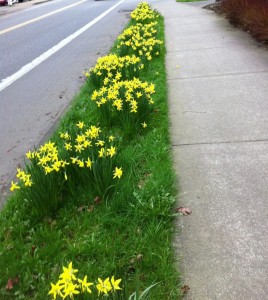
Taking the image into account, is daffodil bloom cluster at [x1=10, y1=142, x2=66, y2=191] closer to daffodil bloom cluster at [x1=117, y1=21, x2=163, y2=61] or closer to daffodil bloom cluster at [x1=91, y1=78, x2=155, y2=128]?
daffodil bloom cluster at [x1=91, y1=78, x2=155, y2=128]

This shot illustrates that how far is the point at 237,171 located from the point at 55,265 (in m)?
1.73

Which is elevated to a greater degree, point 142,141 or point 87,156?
point 87,156

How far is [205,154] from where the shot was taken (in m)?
3.59

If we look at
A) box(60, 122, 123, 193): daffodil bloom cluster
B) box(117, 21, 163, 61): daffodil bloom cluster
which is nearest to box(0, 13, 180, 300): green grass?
box(60, 122, 123, 193): daffodil bloom cluster

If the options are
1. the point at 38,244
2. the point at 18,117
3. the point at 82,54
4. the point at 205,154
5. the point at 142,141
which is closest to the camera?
the point at 38,244

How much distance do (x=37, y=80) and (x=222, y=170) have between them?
4.86 m

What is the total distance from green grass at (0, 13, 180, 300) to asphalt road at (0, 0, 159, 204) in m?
0.76

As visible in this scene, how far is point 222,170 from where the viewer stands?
10.8 ft

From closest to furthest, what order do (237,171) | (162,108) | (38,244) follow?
(38,244) < (237,171) < (162,108)

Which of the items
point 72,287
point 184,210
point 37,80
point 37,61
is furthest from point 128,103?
point 37,61

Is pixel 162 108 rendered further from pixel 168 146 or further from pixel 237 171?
pixel 237 171

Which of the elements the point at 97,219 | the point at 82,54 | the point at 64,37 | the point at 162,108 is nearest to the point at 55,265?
the point at 97,219

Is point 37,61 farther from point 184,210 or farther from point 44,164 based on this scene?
point 184,210

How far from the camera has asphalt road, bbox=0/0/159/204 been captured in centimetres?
446
